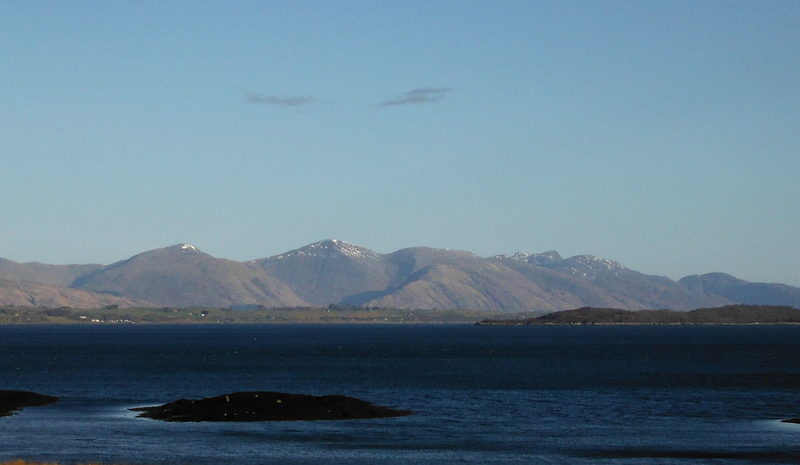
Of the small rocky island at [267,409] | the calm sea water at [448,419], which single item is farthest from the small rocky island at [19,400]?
the small rocky island at [267,409]

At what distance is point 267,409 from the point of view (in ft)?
292

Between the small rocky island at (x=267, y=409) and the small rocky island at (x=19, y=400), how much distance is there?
10950 mm

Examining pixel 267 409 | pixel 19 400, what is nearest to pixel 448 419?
pixel 267 409

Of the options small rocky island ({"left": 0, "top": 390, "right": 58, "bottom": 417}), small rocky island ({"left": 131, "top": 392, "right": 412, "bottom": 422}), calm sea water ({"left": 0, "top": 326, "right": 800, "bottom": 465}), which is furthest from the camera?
small rocky island ({"left": 0, "top": 390, "right": 58, "bottom": 417})

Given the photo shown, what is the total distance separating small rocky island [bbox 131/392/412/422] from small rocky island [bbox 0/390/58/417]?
1095 cm

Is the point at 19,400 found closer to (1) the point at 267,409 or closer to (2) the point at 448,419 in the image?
(1) the point at 267,409

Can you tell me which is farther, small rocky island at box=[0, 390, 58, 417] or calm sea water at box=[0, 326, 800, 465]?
small rocky island at box=[0, 390, 58, 417]

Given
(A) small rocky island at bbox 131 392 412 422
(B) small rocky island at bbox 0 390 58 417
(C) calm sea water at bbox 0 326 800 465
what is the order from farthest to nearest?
(B) small rocky island at bbox 0 390 58 417
(A) small rocky island at bbox 131 392 412 422
(C) calm sea water at bbox 0 326 800 465

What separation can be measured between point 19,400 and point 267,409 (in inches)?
1031

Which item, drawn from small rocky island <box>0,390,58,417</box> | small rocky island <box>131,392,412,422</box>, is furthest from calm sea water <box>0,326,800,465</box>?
small rocky island <box>131,392,412,422</box>

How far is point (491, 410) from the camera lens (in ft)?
308

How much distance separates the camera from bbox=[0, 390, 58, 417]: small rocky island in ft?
309

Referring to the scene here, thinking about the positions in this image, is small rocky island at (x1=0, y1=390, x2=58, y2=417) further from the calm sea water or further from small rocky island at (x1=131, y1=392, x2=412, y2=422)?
small rocky island at (x1=131, y1=392, x2=412, y2=422)

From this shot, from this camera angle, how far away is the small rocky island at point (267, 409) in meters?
86.5
